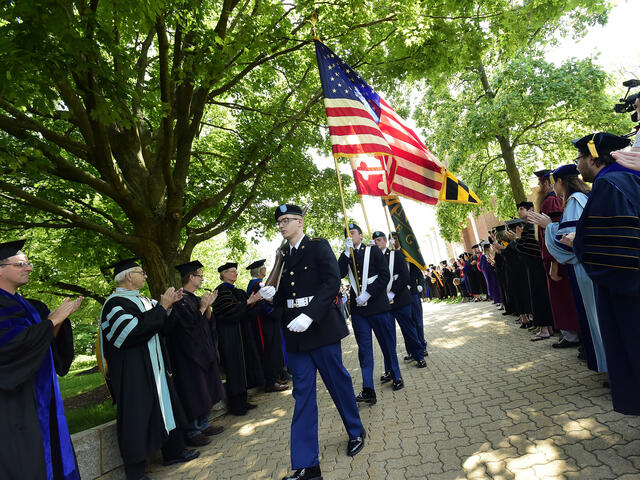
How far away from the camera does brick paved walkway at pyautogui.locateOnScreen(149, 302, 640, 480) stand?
2895 millimetres

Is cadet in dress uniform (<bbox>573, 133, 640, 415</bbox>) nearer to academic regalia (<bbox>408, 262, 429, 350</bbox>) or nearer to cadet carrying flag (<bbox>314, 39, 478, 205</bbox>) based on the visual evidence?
cadet carrying flag (<bbox>314, 39, 478, 205</bbox>)

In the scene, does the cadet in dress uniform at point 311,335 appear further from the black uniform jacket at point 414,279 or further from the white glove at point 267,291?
the black uniform jacket at point 414,279

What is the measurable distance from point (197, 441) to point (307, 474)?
2.26m

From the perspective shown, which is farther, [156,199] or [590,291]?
[156,199]

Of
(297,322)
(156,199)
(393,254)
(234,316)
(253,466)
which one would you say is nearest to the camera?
(297,322)

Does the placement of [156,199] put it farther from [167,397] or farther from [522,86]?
[522,86]

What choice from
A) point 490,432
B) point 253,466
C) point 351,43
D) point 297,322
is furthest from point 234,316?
point 351,43

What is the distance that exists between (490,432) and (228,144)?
10829 mm

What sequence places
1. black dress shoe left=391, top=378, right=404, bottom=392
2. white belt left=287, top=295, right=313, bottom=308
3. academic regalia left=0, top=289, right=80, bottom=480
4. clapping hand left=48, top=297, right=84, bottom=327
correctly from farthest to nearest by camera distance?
black dress shoe left=391, top=378, right=404, bottom=392 → white belt left=287, top=295, right=313, bottom=308 → clapping hand left=48, top=297, right=84, bottom=327 → academic regalia left=0, top=289, right=80, bottom=480

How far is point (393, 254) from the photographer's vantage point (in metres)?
6.68

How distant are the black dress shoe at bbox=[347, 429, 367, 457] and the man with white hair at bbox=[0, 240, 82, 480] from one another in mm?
2369

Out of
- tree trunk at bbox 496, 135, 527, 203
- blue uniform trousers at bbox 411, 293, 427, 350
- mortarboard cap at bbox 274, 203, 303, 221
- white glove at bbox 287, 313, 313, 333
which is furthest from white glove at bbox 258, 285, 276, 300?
tree trunk at bbox 496, 135, 527, 203

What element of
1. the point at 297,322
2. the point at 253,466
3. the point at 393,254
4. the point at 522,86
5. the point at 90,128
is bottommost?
the point at 253,466

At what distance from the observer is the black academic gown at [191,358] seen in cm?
493
